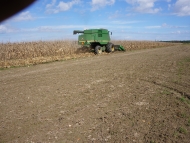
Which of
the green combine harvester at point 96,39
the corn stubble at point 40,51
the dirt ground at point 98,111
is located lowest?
the dirt ground at point 98,111

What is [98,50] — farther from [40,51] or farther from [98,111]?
[98,111]

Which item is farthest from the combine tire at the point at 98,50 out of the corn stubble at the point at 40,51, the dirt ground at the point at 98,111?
the dirt ground at the point at 98,111

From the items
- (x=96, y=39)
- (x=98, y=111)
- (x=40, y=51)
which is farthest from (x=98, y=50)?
(x=98, y=111)

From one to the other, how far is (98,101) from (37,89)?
2641 millimetres

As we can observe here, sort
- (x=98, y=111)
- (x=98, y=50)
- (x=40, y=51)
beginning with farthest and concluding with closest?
(x=40, y=51) < (x=98, y=50) < (x=98, y=111)

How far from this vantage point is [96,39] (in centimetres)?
1919

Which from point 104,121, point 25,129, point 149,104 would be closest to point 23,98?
point 25,129

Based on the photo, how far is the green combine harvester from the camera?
18.8 meters

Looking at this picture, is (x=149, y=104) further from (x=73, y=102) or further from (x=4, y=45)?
(x=4, y=45)

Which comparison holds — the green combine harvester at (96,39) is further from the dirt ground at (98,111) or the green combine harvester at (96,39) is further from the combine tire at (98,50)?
the dirt ground at (98,111)

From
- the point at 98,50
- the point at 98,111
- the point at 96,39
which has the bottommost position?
the point at 98,111

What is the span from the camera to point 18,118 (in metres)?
4.87

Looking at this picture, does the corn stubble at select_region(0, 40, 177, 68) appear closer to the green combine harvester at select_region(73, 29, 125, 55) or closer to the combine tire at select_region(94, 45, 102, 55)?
the combine tire at select_region(94, 45, 102, 55)

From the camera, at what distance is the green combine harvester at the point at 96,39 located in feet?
61.5
